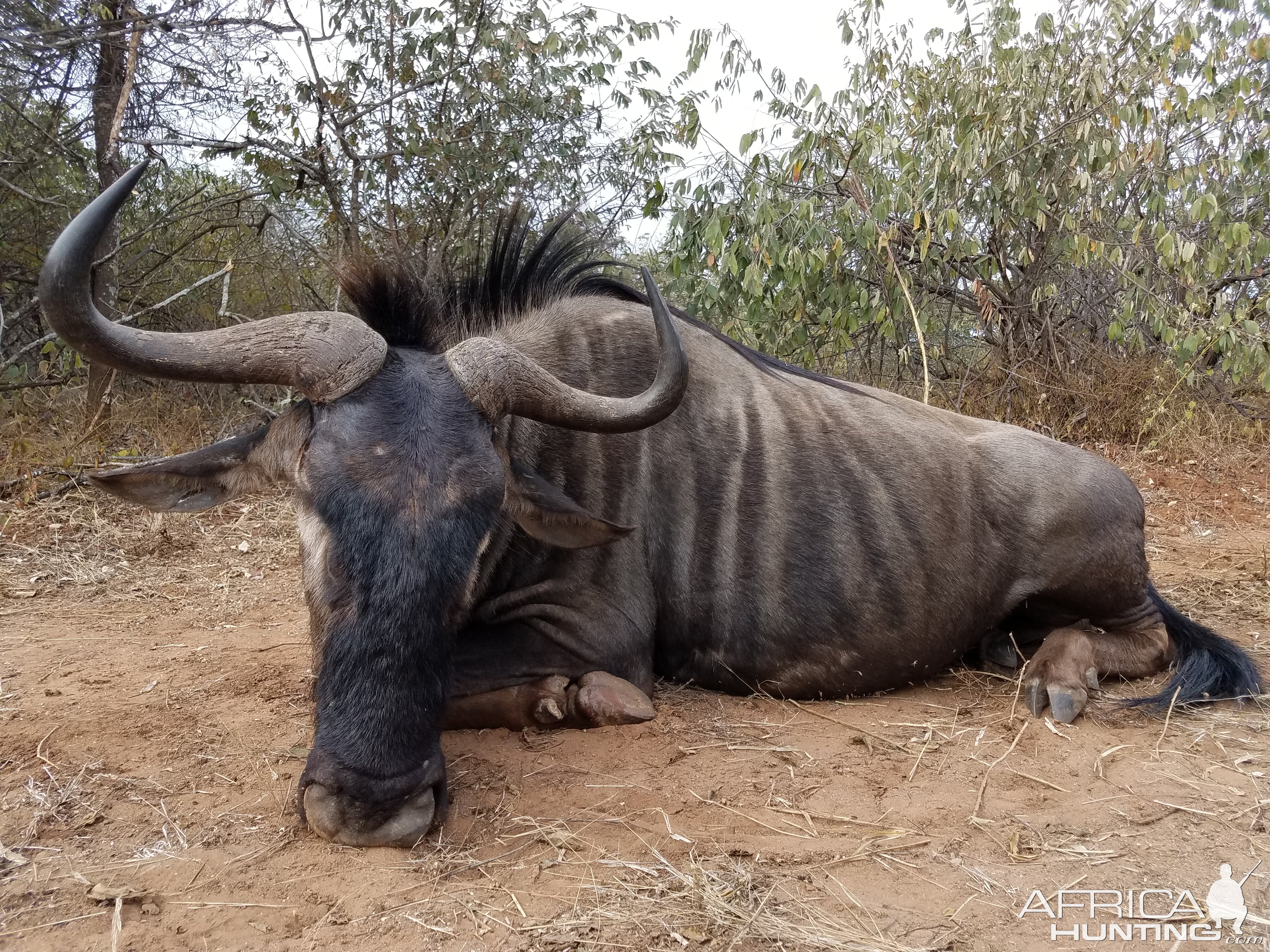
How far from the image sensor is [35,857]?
90.1 inches

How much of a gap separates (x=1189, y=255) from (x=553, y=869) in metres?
5.28

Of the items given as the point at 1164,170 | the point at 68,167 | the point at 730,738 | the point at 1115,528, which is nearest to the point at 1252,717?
the point at 1115,528

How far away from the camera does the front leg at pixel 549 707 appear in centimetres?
318

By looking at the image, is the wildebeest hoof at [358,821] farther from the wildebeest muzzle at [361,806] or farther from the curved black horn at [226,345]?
the curved black horn at [226,345]

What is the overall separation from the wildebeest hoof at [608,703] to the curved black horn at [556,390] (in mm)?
914

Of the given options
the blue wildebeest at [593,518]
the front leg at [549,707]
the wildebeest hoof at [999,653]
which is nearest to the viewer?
the blue wildebeest at [593,518]

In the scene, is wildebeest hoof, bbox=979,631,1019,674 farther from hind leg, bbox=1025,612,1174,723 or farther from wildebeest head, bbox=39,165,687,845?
wildebeest head, bbox=39,165,687,845

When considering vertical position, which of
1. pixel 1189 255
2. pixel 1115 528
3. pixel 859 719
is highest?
pixel 1189 255

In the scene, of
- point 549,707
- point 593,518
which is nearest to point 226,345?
point 593,518

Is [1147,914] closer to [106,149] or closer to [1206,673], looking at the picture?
[1206,673]

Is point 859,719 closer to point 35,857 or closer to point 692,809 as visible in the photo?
point 692,809

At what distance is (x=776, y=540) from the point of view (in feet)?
12.4

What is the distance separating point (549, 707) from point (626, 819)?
2.26 ft

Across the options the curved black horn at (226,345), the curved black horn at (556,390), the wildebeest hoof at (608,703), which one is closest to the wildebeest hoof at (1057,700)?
the wildebeest hoof at (608,703)
